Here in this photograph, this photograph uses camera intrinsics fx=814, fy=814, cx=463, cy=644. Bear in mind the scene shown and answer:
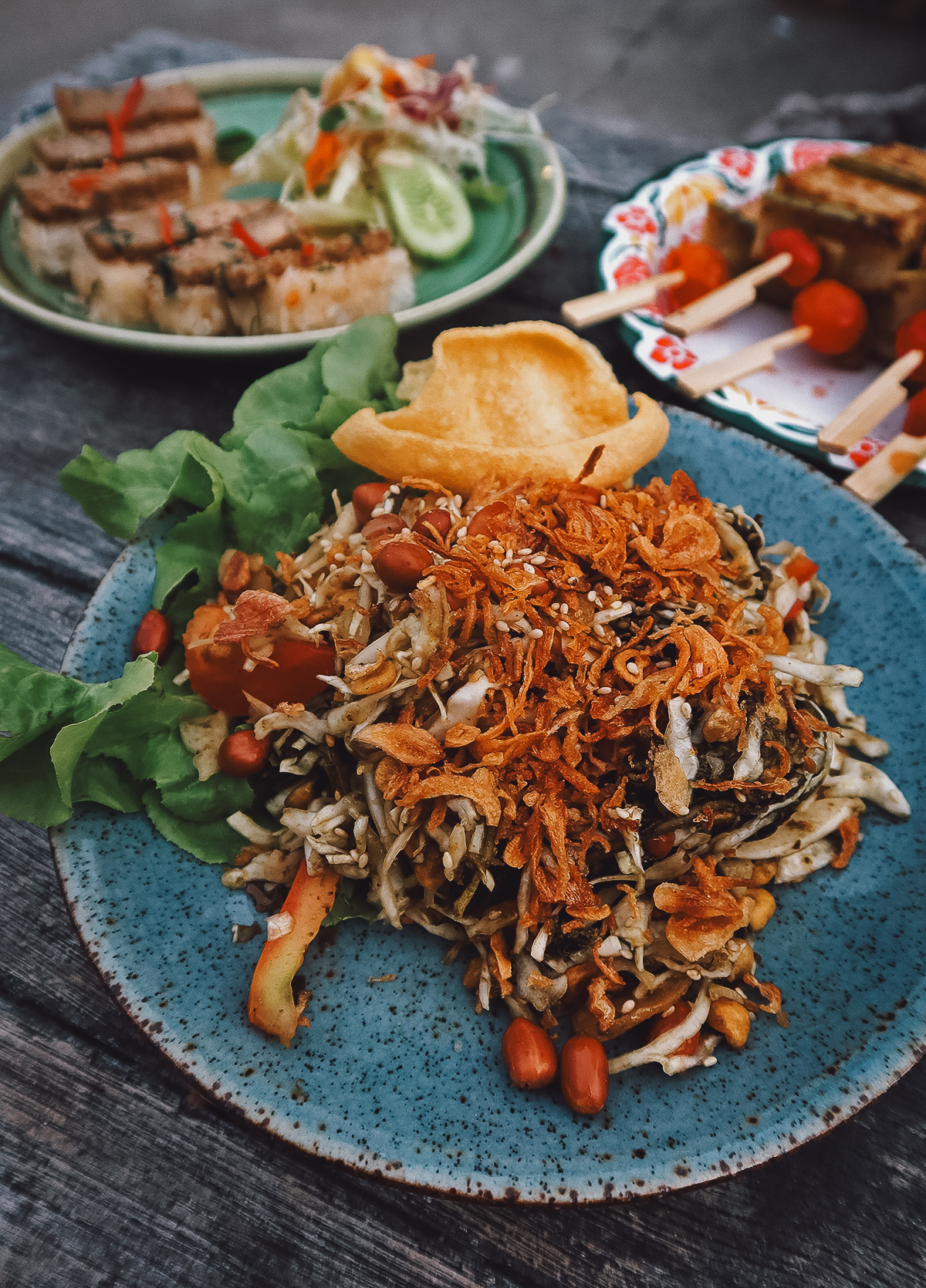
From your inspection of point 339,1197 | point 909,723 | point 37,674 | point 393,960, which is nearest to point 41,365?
point 37,674

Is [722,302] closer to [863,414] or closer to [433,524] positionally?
[863,414]

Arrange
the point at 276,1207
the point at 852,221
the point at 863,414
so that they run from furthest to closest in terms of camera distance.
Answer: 1. the point at 852,221
2. the point at 863,414
3. the point at 276,1207

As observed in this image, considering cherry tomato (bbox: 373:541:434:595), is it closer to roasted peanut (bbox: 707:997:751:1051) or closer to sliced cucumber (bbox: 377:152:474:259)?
roasted peanut (bbox: 707:997:751:1051)

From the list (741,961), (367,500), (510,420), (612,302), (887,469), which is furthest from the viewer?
(612,302)

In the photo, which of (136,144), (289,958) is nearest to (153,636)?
(289,958)

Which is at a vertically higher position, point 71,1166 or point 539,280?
point 539,280

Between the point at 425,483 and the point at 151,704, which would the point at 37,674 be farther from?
the point at 425,483

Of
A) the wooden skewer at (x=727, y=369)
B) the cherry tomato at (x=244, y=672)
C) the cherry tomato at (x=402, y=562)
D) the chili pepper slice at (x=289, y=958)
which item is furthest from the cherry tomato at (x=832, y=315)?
the chili pepper slice at (x=289, y=958)
